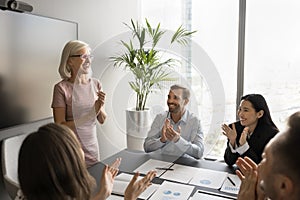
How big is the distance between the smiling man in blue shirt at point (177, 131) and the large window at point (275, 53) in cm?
149

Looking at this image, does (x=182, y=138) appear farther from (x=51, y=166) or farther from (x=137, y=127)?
(x=51, y=166)

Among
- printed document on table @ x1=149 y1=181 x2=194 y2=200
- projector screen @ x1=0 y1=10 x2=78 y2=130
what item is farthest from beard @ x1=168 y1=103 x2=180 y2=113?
projector screen @ x1=0 y1=10 x2=78 y2=130

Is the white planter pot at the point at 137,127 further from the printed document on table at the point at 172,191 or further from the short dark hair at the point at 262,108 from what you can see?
the short dark hair at the point at 262,108

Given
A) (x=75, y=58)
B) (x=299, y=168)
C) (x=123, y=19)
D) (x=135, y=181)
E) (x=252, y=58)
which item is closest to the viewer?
(x=299, y=168)

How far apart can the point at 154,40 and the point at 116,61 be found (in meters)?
0.72

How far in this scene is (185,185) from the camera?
57.6 inches

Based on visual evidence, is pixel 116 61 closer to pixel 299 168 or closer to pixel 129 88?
pixel 129 88

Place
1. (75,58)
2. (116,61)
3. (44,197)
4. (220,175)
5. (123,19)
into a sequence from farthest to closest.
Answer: (123,19)
(116,61)
(75,58)
(220,175)
(44,197)

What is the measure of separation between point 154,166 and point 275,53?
1.98 metres

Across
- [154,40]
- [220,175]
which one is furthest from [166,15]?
[220,175]

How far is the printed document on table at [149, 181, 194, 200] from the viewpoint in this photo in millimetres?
1329

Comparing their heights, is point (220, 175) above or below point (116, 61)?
below

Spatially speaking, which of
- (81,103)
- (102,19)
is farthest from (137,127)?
(102,19)

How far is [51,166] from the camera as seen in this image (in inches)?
33.4
